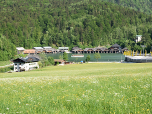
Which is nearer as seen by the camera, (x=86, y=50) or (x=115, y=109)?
(x=115, y=109)

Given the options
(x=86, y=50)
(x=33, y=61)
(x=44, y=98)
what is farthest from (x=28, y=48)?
(x=44, y=98)

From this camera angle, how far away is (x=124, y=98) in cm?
782

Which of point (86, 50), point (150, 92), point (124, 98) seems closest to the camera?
point (124, 98)

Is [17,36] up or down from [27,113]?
up

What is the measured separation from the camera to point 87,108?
702 centimetres

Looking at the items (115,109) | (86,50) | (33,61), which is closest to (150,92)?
(115,109)

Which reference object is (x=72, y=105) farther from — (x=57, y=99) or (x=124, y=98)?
(x=124, y=98)

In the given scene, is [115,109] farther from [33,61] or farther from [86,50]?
[86,50]

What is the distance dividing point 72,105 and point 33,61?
6272 centimetres

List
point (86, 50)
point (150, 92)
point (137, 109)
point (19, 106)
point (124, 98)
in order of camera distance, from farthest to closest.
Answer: point (86, 50) < point (150, 92) < point (124, 98) < point (19, 106) < point (137, 109)

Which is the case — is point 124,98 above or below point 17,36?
below

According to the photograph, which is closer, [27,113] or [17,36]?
[27,113]

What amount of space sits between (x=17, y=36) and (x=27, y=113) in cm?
20063

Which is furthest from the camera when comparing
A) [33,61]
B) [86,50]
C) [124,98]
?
[86,50]
